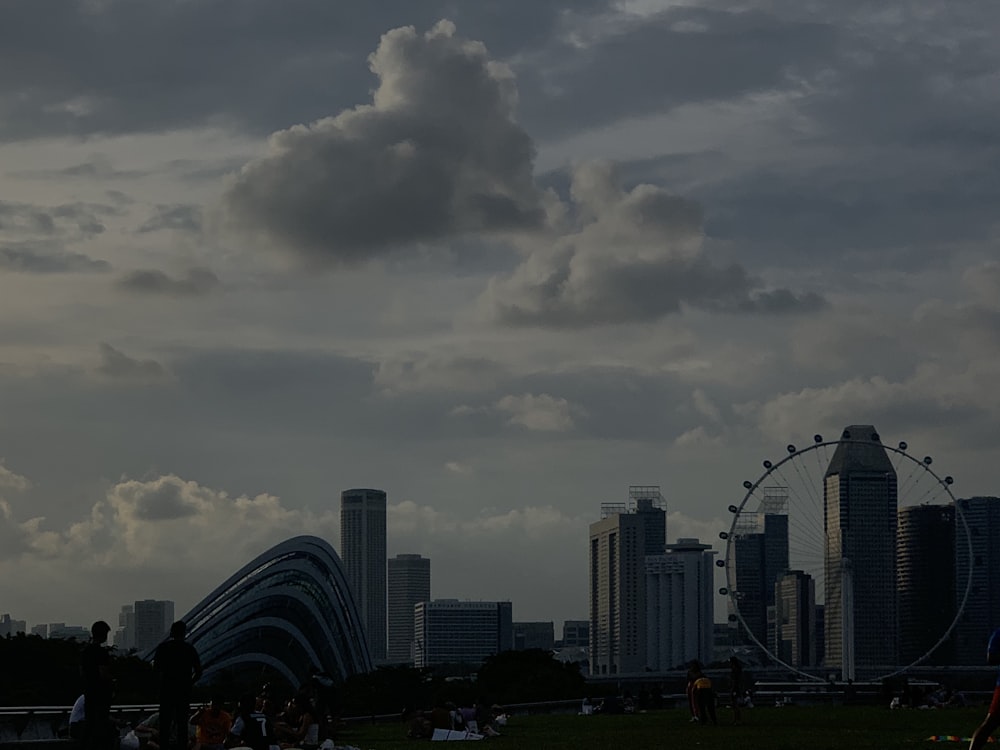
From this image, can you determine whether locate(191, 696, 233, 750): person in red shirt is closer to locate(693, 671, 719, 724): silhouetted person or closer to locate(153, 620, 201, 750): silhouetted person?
locate(153, 620, 201, 750): silhouetted person

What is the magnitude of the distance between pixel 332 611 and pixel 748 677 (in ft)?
206

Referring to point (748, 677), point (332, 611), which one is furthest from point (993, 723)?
point (748, 677)

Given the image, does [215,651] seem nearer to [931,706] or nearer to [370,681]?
[370,681]

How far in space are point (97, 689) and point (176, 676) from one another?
1795mm

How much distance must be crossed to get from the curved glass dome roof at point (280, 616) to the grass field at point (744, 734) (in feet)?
262

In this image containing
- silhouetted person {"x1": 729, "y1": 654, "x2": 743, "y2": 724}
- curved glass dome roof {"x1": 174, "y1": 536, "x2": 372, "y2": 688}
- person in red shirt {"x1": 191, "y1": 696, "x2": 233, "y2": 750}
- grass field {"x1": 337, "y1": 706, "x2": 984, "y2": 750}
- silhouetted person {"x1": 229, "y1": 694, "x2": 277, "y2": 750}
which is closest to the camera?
silhouetted person {"x1": 229, "y1": 694, "x2": 277, "y2": 750}

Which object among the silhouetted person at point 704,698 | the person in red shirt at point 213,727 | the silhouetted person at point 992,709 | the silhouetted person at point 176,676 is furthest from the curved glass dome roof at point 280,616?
the silhouetted person at point 992,709

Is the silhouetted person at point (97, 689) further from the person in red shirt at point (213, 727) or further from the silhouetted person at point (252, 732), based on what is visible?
the person in red shirt at point (213, 727)

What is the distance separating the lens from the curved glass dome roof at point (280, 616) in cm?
12838

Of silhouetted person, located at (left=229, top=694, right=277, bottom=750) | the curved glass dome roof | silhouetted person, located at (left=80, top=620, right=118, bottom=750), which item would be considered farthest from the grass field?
the curved glass dome roof

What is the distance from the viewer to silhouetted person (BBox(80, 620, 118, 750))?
23031 mm

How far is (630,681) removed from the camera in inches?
7859

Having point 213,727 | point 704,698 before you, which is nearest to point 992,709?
point 213,727

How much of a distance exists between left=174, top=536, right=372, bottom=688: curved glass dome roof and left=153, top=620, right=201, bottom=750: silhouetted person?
9794cm
